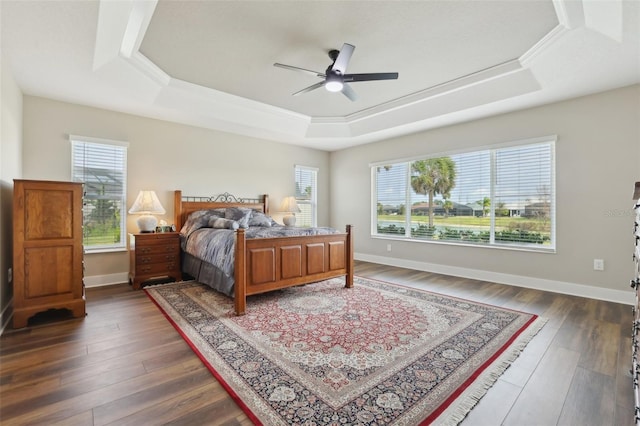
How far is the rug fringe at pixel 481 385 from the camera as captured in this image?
61.7 inches

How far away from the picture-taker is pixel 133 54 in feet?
10.5

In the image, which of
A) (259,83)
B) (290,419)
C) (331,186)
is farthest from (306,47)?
(331,186)

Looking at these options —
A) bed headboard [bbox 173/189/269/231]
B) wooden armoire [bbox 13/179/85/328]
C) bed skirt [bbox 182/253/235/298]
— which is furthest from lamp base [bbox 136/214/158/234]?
wooden armoire [bbox 13/179/85/328]

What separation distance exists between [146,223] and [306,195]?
11.3 ft

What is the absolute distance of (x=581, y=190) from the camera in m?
3.83

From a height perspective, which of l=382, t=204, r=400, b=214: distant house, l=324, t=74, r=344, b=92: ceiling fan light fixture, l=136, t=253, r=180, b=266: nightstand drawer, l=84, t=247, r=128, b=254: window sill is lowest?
l=136, t=253, r=180, b=266: nightstand drawer

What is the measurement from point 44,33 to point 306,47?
2.30 meters

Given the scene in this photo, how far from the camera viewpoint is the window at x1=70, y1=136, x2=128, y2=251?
166 inches

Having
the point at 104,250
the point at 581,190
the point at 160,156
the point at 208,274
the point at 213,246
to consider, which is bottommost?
the point at 208,274

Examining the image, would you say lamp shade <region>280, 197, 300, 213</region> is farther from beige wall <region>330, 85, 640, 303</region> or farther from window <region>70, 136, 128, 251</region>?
beige wall <region>330, 85, 640, 303</region>

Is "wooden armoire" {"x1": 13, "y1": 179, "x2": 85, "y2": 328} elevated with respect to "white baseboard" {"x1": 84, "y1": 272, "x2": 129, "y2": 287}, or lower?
elevated

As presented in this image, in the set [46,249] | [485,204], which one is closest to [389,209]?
[485,204]

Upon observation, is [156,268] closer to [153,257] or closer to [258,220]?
[153,257]

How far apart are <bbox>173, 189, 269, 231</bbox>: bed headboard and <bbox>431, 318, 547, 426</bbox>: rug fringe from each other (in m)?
4.55
